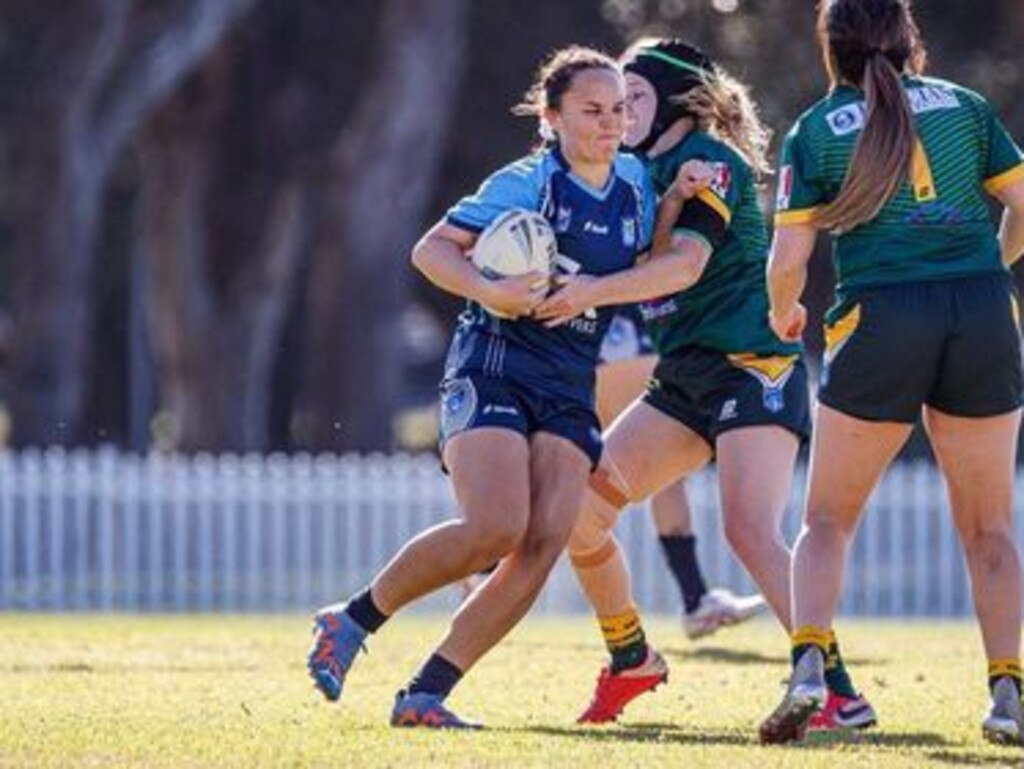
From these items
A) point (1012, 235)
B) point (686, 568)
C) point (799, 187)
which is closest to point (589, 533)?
point (799, 187)

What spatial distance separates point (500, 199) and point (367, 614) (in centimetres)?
130

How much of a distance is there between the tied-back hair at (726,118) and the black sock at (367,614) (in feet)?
6.45

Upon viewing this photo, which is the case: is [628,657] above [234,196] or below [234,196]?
below

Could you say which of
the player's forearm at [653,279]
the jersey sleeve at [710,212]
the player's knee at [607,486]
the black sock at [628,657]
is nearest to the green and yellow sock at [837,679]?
the black sock at [628,657]

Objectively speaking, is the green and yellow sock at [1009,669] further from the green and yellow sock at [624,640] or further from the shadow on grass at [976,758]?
the green and yellow sock at [624,640]

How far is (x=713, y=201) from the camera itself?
368 inches

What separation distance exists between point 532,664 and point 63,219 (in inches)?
736

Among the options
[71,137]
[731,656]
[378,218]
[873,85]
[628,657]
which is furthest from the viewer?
[378,218]

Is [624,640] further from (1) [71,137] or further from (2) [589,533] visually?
(1) [71,137]

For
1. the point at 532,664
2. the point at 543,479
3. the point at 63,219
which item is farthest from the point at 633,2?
the point at 543,479

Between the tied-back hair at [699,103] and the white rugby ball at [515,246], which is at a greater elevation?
the tied-back hair at [699,103]

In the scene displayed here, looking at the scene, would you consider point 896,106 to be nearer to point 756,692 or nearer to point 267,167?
point 756,692

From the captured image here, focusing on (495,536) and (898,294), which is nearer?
(898,294)

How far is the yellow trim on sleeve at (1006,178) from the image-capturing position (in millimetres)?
8773
